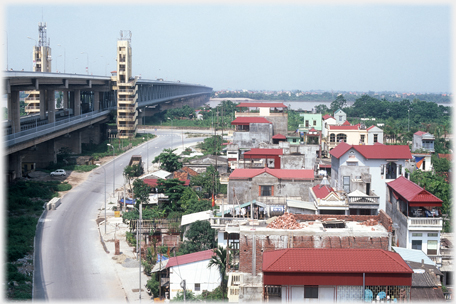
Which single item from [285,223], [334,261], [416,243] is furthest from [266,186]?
A: [334,261]

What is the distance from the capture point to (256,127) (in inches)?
2682

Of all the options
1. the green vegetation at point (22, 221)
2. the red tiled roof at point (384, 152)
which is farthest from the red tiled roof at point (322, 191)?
the green vegetation at point (22, 221)

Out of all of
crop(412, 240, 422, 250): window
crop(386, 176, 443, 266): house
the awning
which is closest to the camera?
crop(386, 176, 443, 266): house

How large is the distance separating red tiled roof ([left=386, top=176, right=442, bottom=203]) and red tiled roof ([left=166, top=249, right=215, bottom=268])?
11.6 metres

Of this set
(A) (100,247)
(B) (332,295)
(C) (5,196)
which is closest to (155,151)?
(C) (5,196)

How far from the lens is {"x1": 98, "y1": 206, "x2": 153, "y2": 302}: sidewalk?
28562mm

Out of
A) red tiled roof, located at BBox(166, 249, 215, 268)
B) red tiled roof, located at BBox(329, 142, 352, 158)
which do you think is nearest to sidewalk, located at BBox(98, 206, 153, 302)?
red tiled roof, located at BBox(166, 249, 215, 268)

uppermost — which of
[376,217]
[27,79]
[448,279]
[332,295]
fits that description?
[27,79]

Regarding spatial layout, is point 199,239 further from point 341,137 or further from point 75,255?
point 341,137

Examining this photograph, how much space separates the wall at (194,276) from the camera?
27391 millimetres

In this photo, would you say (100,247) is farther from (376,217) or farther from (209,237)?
(376,217)

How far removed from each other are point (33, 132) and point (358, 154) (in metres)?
32.0

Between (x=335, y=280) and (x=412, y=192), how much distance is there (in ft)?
42.2

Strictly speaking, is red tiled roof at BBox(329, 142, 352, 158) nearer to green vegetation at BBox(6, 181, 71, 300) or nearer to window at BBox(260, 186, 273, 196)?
window at BBox(260, 186, 273, 196)
